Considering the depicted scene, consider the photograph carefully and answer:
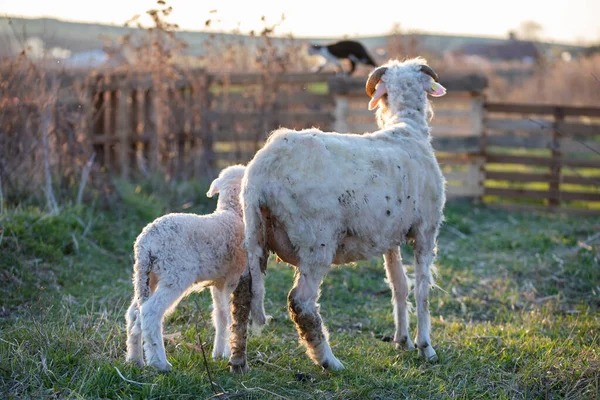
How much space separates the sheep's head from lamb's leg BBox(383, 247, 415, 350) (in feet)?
3.82

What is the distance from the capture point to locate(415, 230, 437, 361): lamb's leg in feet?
16.2

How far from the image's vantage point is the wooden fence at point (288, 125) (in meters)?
10.9

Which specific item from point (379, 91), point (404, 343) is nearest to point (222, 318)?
point (404, 343)

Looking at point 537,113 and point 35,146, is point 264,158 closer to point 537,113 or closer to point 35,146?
point 35,146

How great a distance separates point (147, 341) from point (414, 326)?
2577mm

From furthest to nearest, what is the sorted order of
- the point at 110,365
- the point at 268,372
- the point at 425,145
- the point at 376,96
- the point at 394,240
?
the point at 376,96 → the point at 425,145 → the point at 394,240 → the point at 268,372 → the point at 110,365

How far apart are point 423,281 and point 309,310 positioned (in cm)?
116

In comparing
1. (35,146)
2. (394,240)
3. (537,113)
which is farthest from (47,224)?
(537,113)

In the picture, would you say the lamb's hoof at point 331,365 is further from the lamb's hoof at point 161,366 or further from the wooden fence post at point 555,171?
the wooden fence post at point 555,171

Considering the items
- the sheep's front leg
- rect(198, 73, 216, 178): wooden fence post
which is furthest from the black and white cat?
the sheep's front leg

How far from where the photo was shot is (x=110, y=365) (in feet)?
13.1

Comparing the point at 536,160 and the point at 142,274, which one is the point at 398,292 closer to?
the point at 142,274

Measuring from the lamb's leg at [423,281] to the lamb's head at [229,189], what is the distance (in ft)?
4.33

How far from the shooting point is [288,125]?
11227 mm
